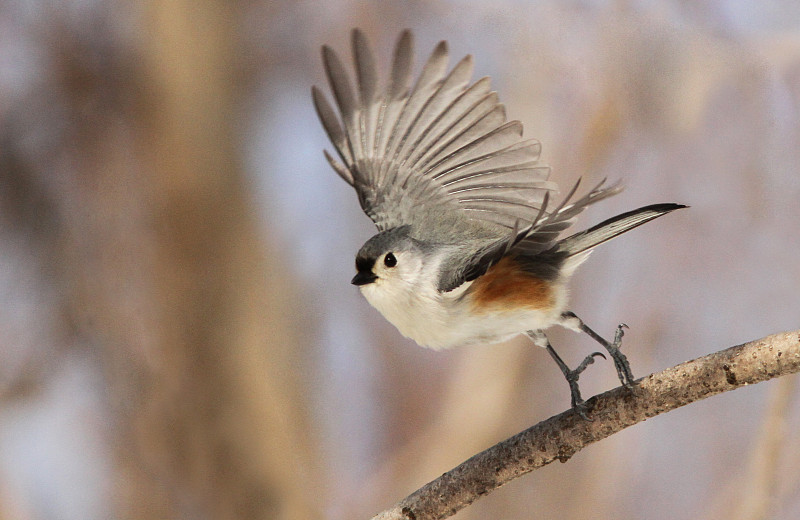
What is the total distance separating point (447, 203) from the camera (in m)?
1.63

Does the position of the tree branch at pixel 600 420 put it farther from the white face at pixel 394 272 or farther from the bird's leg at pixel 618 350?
the white face at pixel 394 272

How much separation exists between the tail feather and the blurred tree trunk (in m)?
1.70

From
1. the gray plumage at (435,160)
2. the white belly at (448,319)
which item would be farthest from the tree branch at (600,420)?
the gray plumage at (435,160)

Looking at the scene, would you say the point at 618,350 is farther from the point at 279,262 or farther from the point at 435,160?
the point at 279,262

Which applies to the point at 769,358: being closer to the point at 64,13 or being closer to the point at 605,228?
the point at 605,228

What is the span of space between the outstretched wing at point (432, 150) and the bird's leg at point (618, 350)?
237 millimetres

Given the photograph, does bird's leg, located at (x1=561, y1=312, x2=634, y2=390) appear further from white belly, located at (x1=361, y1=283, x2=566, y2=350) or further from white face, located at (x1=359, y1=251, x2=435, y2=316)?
white face, located at (x1=359, y1=251, x2=435, y2=316)

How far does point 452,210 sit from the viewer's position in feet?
5.35

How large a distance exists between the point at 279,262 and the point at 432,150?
1397mm

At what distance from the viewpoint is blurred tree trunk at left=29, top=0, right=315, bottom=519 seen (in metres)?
2.61

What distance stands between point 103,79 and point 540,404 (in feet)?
7.39

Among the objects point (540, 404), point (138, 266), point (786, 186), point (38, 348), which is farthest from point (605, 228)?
point (38, 348)

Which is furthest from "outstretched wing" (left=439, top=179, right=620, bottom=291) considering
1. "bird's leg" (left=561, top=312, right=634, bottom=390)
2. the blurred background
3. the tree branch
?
the blurred background

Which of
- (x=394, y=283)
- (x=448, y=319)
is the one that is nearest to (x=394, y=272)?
(x=394, y=283)
